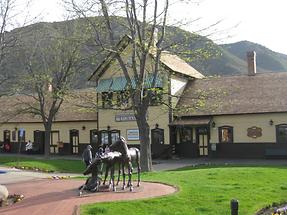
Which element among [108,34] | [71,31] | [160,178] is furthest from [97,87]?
[160,178]

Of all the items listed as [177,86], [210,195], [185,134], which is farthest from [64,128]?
[210,195]

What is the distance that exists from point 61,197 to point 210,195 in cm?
491

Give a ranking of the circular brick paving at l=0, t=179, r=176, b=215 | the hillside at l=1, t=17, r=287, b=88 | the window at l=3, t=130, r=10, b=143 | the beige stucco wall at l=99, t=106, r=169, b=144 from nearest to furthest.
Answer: the circular brick paving at l=0, t=179, r=176, b=215
the hillside at l=1, t=17, r=287, b=88
the beige stucco wall at l=99, t=106, r=169, b=144
the window at l=3, t=130, r=10, b=143

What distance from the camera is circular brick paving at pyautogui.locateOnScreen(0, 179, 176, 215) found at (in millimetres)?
13797

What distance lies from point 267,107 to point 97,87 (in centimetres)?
1406

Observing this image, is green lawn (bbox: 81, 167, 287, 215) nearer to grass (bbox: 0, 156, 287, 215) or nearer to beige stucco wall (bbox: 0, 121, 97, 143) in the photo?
grass (bbox: 0, 156, 287, 215)

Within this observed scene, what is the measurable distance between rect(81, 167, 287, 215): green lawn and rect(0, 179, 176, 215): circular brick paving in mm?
717

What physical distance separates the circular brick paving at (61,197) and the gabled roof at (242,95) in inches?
580

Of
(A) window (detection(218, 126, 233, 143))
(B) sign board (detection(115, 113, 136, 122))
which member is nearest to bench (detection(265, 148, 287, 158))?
(A) window (detection(218, 126, 233, 143))

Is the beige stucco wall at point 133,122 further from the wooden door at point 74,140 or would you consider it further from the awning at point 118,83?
the wooden door at point 74,140

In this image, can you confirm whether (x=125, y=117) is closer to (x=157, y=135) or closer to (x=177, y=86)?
(x=157, y=135)

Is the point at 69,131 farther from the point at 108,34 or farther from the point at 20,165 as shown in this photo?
the point at 108,34

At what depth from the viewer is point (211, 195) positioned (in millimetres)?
15305

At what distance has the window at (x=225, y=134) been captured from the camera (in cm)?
3469
